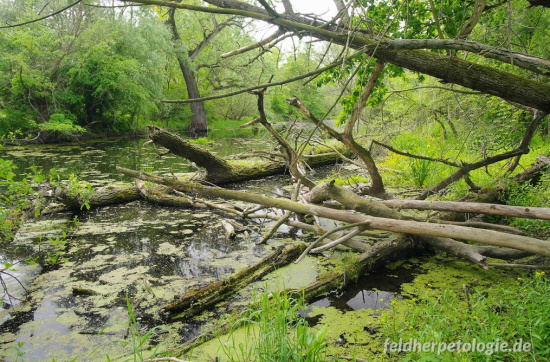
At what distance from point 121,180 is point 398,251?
661cm

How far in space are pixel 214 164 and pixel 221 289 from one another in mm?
4830

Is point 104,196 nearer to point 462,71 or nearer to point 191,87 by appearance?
point 462,71

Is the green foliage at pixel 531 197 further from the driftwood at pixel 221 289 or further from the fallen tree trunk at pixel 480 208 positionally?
the driftwood at pixel 221 289

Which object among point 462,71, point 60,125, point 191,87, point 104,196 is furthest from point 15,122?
point 462,71

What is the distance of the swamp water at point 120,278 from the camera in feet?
8.91

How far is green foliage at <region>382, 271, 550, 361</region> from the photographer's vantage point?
193 cm

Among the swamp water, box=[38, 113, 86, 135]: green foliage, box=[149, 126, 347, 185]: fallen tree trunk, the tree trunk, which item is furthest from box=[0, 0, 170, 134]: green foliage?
the swamp water

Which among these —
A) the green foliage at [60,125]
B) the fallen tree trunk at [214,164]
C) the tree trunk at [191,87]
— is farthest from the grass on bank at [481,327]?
the tree trunk at [191,87]

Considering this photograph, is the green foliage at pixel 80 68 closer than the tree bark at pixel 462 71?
No

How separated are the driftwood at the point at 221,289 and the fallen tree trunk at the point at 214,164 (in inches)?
91.4

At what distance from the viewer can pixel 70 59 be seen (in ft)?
52.1

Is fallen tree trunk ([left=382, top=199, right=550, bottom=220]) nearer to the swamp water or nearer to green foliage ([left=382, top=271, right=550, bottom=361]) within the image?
green foliage ([left=382, top=271, right=550, bottom=361])

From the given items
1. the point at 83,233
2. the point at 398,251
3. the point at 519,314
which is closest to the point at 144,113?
the point at 83,233

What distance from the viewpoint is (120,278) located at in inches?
145
